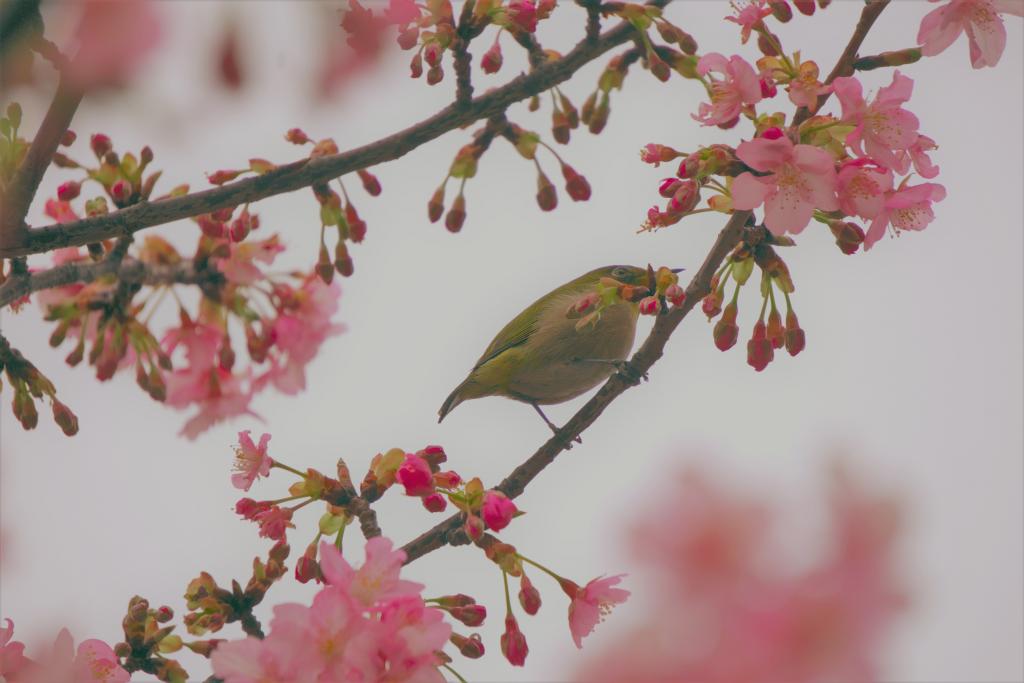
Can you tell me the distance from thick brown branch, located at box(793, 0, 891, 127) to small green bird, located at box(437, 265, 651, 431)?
3049mm

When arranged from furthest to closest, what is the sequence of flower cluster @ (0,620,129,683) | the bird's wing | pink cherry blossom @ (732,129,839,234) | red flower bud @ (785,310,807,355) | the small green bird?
the bird's wing, the small green bird, red flower bud @ (785,310,807,355), flower cluster @ (0,620,129,683), pink cherry blossom @ (732,129,839,234)

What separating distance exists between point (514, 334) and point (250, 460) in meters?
3.13

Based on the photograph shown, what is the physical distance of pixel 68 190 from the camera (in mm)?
4777

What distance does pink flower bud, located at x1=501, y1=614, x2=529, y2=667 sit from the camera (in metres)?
3.72

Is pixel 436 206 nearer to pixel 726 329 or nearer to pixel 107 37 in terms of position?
pixel 726 329

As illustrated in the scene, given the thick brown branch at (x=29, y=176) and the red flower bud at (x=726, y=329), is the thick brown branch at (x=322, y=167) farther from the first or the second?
the red flower bud at (x=726, y=329)

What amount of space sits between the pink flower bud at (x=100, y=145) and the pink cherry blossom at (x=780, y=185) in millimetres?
2854

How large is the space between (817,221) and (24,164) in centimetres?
259

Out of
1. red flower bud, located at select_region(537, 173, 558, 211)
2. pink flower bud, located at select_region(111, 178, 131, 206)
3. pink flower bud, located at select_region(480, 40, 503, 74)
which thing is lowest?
pink flower bud, located at select_region(111, 178, 131, 206)

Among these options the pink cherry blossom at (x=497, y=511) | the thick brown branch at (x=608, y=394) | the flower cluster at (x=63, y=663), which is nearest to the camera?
the pink cherry blossom at (x=497, y=511)

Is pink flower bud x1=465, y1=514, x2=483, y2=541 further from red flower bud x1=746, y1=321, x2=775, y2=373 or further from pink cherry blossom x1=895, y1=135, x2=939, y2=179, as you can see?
pink cherry blossom x1=895, y1=135, x2=939, y2=179

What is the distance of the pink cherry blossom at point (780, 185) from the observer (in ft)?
10.6

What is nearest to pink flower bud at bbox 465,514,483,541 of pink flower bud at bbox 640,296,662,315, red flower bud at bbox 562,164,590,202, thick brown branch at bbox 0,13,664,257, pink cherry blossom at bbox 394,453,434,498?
pink cherry blossom at bbox 394,453,434,498

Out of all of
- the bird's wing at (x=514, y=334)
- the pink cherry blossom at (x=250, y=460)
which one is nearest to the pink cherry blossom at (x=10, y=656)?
the pink cherry blossom at (x=250, y=460)
